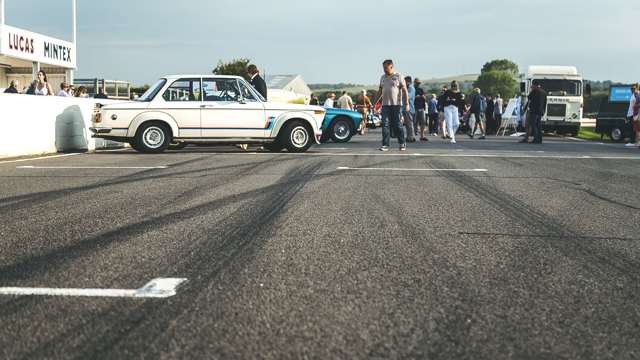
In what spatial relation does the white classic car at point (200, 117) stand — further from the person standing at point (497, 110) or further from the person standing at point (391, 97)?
the person standing at point (497, 110)

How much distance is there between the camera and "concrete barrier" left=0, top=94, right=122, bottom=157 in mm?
12336

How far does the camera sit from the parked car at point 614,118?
26328 millimetres

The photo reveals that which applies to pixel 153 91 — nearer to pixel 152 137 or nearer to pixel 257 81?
pixel 152 137

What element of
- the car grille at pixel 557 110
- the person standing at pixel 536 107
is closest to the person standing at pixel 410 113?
the person standing at pixel 536 107

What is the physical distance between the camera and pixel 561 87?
28797 millimetres

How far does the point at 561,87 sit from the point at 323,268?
88.4 ft

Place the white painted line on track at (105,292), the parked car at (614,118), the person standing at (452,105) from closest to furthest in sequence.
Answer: the white painted line on track at (105,292), the person standing at (452,105), the parked car at (614,118)

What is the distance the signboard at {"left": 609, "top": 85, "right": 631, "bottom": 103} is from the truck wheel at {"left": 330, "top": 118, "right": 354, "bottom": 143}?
43.2 ft

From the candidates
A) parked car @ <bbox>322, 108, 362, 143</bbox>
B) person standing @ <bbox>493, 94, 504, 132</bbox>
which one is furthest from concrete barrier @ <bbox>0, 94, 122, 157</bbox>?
person standing @ <bbox>493, 94, 504, 132</bbox>

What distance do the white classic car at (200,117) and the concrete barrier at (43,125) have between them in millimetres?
854

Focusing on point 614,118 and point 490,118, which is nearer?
point 614,118

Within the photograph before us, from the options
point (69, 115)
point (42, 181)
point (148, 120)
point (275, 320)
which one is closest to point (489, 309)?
point (275, 320)

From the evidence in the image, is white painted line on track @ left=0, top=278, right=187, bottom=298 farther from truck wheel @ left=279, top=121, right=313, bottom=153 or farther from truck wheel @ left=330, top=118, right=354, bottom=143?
truck wheel @ left=330, top=118, right=354, bottom=143

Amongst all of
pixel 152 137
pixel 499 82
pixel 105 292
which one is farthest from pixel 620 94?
pixel 499 82
